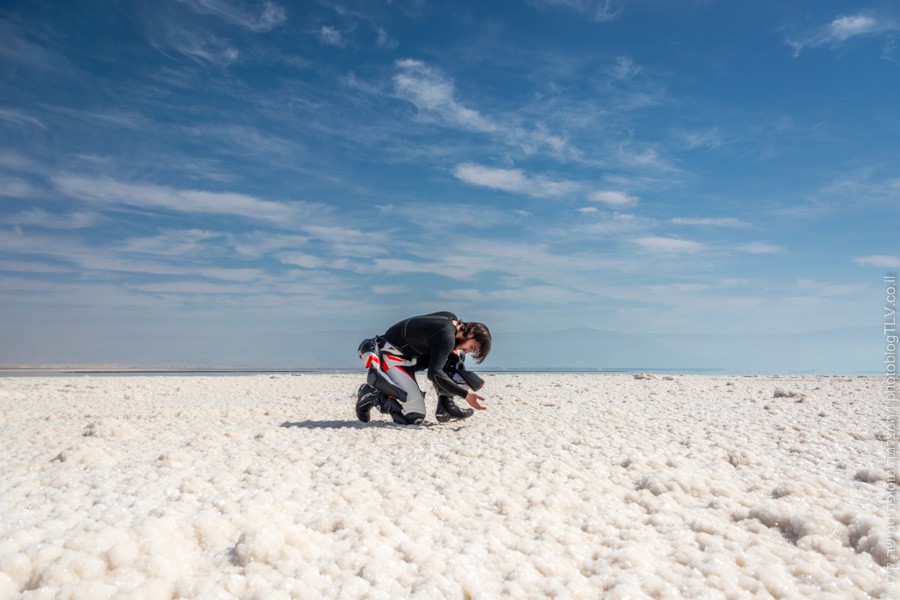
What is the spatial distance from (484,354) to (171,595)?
4146 mm

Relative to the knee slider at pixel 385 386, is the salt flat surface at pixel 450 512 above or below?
below

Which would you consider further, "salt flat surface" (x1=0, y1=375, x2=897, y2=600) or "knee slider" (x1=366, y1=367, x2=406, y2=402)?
"knee slider" (x1=366, y1=367, x2=406, y2=402)

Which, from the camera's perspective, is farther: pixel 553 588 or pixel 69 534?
pixel 69 534

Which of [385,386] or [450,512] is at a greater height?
[385,386]

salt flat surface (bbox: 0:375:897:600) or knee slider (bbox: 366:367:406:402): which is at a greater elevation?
knee slider (bbox: 366:367:406:402)

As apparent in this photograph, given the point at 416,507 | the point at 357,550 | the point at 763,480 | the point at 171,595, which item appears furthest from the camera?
the point at 763,480

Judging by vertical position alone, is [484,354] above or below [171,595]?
above

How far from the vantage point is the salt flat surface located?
203 centimetres

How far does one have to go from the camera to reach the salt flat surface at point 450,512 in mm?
2033

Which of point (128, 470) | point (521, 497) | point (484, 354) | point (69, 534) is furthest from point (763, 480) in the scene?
point (128, 470)

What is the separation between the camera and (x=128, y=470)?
11.7ft

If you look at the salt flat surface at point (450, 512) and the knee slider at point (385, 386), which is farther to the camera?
the knee slider at point (385, 386)

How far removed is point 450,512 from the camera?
8.96 feet

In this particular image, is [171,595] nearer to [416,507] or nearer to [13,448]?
[416,507]
